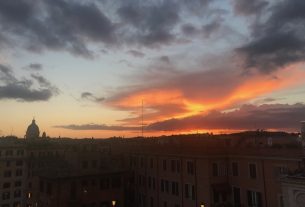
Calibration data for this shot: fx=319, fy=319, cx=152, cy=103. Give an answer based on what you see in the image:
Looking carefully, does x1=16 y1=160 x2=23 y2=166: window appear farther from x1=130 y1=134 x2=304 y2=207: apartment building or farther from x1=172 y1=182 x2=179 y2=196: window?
x1=172 y1=182 x2=179 y2=196: window

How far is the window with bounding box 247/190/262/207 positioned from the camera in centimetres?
3762

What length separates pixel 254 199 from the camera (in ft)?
126

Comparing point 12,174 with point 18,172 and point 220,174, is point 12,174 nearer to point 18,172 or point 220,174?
point 18,172

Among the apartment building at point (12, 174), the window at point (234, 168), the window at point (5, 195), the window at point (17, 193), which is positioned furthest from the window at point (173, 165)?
the window at point (17, 193)

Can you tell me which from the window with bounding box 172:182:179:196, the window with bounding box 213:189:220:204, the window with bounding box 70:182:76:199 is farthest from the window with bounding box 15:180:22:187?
the window with bounding box 213:189:220:204

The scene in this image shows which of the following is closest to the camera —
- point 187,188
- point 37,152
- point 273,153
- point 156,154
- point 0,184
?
point 273,153

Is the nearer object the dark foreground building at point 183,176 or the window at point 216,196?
the dark foreground building at point 183,176

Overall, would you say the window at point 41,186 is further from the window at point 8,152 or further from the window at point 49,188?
the window at point 8,152

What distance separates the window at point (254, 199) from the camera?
123 feet

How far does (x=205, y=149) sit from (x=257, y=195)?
876 centimetres

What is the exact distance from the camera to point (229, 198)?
139 feet

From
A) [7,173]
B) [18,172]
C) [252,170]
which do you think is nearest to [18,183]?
[18,172]

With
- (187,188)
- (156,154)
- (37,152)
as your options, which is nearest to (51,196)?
(156,154)

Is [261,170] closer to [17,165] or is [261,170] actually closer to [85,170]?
[85,170]
